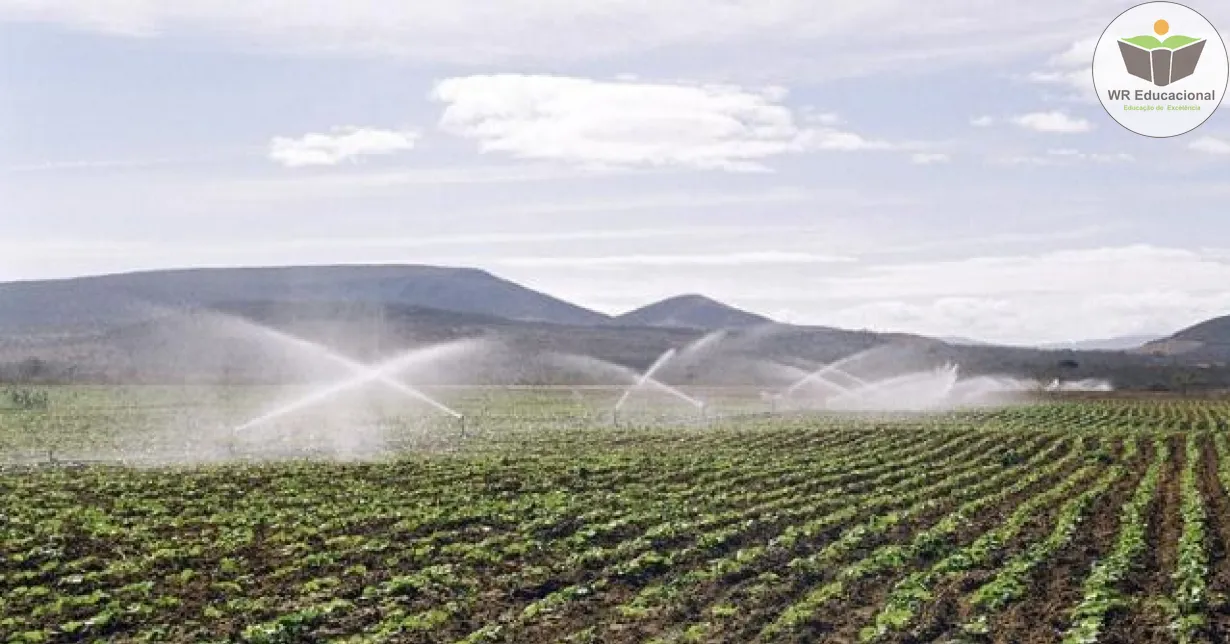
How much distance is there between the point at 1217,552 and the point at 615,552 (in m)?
11.0

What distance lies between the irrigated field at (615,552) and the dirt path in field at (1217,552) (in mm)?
86

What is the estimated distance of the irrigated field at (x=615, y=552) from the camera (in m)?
17.3

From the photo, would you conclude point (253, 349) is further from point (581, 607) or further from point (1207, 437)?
point (581, 607)

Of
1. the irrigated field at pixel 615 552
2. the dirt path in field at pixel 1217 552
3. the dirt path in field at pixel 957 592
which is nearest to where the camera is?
the dirt path in field at pixel 957 592

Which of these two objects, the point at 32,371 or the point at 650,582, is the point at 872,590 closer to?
the point at 650,582

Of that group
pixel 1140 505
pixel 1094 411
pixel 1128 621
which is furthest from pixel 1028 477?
pixel 1094 411

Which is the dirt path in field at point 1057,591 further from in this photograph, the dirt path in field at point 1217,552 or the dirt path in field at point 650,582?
the dirt path in field at point 650,582

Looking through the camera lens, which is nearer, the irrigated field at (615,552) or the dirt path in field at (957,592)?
the dirt path in field at (957,592)

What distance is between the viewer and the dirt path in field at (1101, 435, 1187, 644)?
16828 mm

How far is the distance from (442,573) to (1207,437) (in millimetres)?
46526

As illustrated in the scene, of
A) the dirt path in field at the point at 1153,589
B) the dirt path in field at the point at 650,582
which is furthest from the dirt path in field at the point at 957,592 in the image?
the dirt path in field at the point at 650,582

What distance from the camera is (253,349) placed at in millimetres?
196375

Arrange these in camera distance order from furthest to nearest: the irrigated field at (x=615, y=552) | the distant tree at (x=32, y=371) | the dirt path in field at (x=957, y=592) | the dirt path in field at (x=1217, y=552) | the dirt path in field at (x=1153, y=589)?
the distant tree at (x=32, y=371) → the dirt path in field at (x=1217, y=552) → the irrigated field at (x=615, y=552) → the dirt path in field at (x=1153, y=589) → the dirt path in field at (x=957, y=592)

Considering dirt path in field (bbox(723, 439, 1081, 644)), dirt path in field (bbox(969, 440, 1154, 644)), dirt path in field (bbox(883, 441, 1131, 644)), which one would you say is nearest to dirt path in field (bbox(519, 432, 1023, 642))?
dirt path in field (bbox(723, 439, 1081, 644))
